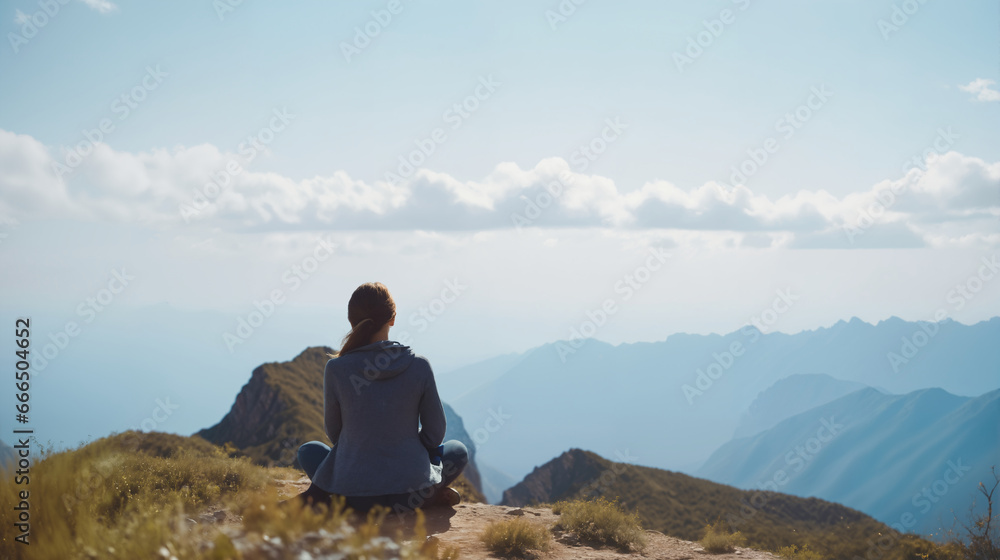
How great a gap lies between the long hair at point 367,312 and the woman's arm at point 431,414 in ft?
2.26

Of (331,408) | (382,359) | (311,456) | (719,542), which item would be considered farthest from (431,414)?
(719,542)

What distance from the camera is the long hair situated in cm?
557

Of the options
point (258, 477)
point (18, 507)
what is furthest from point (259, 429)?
point (18, 507)

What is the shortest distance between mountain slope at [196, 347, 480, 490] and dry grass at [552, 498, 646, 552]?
102 ft

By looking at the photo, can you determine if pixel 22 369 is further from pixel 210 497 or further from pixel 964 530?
pixel 964 530

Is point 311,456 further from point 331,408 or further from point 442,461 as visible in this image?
point 442,461

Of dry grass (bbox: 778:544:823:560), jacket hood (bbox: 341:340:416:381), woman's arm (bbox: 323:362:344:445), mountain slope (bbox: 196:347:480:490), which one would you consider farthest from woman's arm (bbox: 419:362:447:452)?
mountain slope (bbox: 196:347:480:490)

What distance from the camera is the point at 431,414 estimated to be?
5.86 meters

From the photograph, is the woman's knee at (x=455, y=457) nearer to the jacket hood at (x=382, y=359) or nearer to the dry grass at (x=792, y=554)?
the jacket hood at (x=382, y=359)

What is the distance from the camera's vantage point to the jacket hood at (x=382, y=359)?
18.1 ft

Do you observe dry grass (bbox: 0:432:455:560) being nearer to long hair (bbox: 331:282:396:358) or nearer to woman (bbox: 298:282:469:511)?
woman (bbox: 298:282:469:511)

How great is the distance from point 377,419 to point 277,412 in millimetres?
51398

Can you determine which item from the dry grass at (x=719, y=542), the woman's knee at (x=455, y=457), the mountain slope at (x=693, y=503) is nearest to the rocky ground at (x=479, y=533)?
the dry grass at (x=719, y=542)

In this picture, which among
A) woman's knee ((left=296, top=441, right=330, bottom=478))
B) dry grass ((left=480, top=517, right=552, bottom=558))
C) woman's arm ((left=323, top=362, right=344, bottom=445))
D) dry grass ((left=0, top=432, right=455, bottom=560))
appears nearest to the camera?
dry grass ((left=0, top=432, right=455, bottom=560))
